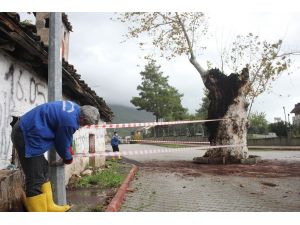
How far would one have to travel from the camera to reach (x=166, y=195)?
808 cm

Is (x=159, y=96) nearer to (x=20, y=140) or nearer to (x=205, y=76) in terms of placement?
(x=205, y=76)

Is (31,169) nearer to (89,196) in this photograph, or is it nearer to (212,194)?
(89,196)

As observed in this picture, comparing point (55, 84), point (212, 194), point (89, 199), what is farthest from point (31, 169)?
point (212, 194)

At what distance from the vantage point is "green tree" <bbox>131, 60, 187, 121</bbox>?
221ft

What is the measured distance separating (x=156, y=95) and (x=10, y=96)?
6148 cm

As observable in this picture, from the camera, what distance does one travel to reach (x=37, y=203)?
14.5 feet

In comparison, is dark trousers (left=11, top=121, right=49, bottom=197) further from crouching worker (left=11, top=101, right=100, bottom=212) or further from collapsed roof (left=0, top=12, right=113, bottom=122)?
collapsed roof (left=0, top=12, right=113, bottom=122)

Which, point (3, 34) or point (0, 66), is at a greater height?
point (3, 34)

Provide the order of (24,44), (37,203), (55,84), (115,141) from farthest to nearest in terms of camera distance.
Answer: (115,141) < (24,44) < (55,84) < (37,203)

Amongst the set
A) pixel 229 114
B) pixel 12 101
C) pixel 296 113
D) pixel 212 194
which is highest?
pixel 296 113

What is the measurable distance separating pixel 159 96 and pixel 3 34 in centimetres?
Answer: 6225

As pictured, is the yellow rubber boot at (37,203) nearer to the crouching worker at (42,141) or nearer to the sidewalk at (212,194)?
the crouching worker at (42,141)

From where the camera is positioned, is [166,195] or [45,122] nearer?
[45,122]

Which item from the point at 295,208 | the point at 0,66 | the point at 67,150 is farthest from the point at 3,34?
the point at 295,208
